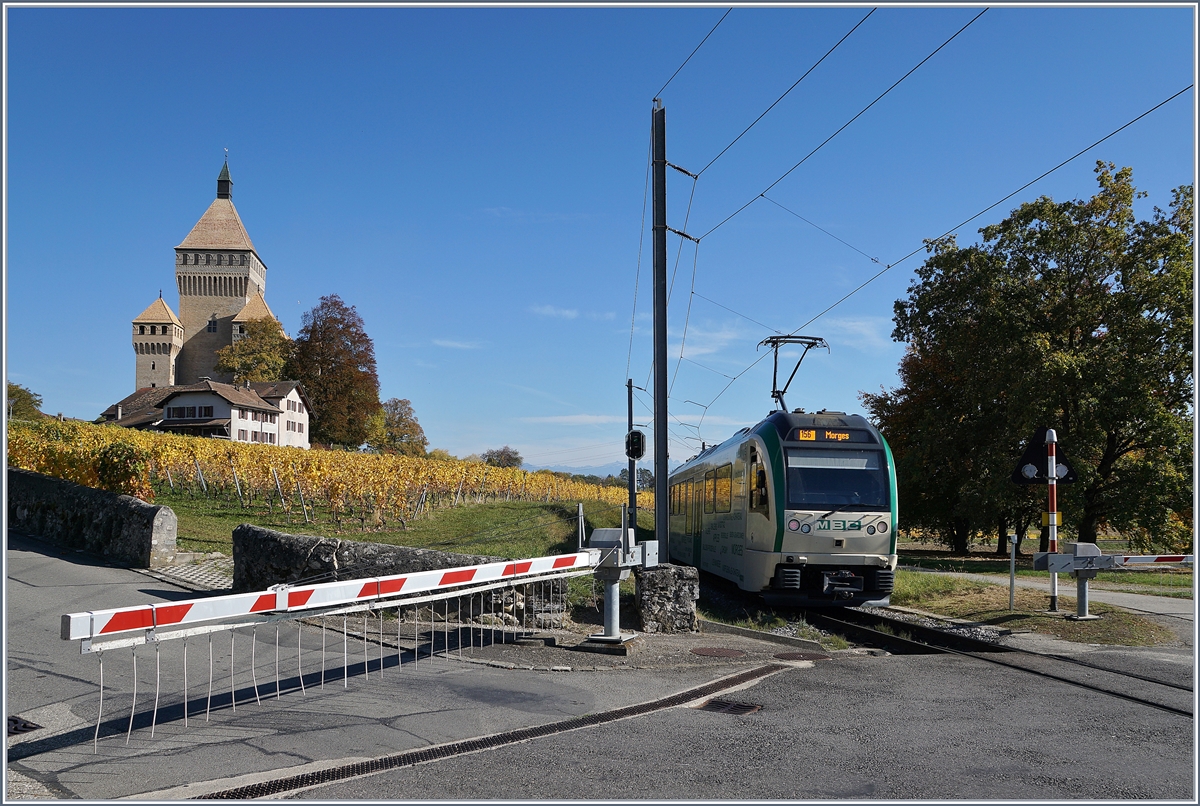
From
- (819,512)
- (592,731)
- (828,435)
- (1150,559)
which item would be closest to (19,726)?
(592,731)

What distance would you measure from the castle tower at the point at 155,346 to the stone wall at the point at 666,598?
13649 cm

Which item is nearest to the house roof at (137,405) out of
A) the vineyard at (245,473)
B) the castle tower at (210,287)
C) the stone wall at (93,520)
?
the castle tower at (210,287)

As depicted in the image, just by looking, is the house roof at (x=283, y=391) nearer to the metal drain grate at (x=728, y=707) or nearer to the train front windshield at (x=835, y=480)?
the train front windshield at (x=835, y=480)

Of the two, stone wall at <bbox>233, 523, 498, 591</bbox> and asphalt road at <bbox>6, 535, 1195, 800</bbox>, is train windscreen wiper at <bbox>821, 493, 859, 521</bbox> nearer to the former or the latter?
asphalt road at <bbox>6, 535, 1195, 800</bbox>

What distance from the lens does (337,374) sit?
85.6 meters

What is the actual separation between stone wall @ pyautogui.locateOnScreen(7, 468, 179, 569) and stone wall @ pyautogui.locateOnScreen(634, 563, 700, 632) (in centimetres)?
808

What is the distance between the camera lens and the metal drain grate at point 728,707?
22.7 feet

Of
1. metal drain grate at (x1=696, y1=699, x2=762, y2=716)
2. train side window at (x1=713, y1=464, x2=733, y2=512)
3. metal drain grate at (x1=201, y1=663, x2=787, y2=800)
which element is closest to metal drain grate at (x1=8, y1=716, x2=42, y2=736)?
metal drain grate at (x1=201, y1=663, x2=787, y2=800)

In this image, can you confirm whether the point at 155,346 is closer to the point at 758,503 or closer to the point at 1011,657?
the point at 758,503

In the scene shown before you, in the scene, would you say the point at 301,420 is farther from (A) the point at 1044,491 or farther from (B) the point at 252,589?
(B) the point at 252,589

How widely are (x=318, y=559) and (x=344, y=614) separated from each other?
276 centimetres

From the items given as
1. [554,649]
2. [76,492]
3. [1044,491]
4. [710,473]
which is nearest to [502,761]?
[554,649]

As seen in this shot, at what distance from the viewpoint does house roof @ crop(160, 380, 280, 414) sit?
78.6 metres

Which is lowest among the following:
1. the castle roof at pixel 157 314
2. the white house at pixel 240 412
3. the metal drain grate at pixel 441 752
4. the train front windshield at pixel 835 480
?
the metal drain grate at pixel 441 752
